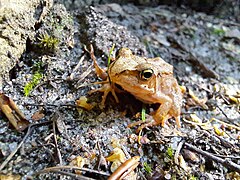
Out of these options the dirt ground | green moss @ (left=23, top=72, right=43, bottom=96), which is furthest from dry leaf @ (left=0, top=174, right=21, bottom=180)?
green moss @ (left=23, top=72, right=43, bottom=96)

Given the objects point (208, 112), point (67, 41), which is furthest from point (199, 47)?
point (67, 41)

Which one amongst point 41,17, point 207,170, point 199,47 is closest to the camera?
point 207,170

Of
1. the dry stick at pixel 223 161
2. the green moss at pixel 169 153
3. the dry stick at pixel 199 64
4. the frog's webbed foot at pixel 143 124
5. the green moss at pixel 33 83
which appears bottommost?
the dry stick at pixel 223 161

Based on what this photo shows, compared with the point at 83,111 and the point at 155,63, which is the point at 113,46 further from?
the point at 83,111

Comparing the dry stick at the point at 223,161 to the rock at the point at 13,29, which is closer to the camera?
the dry stick at the point at 223,161

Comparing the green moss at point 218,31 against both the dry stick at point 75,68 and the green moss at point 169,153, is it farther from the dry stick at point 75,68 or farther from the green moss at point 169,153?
the green moss at point 169,153

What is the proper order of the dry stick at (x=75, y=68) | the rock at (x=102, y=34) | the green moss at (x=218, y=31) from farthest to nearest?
the green moss at (x=218, y=31) → the rock at (x=102, y=34) → the dry stick at (x=75, y=68)

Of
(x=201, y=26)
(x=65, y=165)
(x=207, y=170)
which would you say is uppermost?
A: (x=201, y=26)

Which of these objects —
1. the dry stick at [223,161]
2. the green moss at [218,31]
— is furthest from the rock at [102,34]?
the green moss at [218,31]
